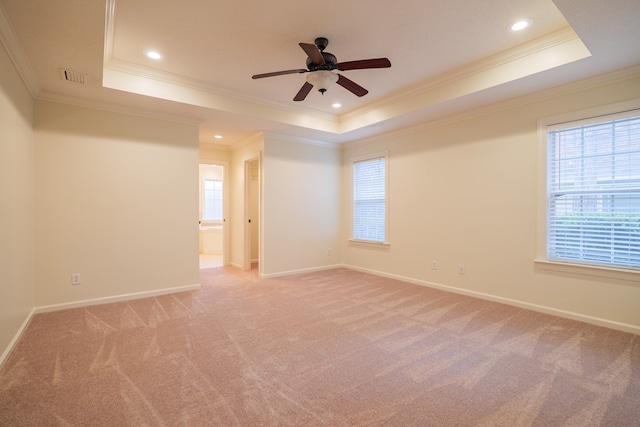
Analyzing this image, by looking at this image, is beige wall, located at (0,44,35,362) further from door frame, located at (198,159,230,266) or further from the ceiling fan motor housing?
door frame, located at (198,159,230,266)

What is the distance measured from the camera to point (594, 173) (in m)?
3.11

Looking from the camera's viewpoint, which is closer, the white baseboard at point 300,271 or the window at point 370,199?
the white baseboard at point 300,271

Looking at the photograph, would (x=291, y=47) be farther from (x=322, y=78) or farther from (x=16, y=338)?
(x=16, y=338)

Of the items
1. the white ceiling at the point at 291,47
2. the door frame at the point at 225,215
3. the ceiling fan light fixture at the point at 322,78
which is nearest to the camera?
the white ceiling at the point at 291,47

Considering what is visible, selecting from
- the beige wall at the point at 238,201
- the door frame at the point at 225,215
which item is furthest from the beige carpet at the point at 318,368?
the door frame at the point at 225,215

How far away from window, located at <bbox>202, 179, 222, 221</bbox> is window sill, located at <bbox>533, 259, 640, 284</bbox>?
7.93 m

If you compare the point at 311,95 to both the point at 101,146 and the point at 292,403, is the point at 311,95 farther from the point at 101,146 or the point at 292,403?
the point at 292,403

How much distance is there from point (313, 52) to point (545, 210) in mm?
3157

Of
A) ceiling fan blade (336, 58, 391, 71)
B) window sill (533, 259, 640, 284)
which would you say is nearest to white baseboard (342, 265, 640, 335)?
window sill (533, 259, 640, 284)

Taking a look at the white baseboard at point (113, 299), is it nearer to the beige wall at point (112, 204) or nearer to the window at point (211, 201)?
the beige wall at point (112, 204)

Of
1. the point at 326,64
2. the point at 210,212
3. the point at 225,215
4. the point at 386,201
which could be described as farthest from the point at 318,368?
the point at 210,212

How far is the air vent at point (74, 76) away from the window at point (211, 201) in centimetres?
575

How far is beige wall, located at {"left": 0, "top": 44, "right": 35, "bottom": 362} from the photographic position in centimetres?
238

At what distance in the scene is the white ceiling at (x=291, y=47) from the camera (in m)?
2.28
